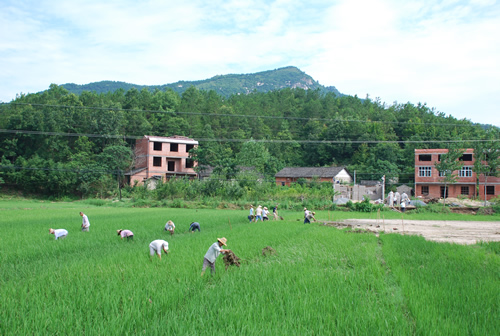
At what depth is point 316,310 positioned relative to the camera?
557 centimetres

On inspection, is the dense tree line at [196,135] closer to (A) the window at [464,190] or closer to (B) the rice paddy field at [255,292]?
(A) the window at [464,190]

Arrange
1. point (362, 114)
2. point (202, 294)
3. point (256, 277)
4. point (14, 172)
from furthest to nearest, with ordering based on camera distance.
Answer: point (362, 114)
point (14, 172)
point (256, 277)
point (202, 294)

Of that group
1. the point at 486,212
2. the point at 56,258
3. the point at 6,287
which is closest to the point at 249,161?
the point at 486,212

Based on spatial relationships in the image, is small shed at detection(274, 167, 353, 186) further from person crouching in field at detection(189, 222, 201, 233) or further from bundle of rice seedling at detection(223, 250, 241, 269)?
bundle of rice seedling at detection(223, 250, 241, 269)

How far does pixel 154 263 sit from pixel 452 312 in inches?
250

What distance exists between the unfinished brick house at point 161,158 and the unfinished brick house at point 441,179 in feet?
99.6

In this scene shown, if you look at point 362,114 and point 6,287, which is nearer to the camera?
point 6,287

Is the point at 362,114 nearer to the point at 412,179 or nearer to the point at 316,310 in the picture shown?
the point at 412,179

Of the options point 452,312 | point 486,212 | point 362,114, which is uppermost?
point 362,114

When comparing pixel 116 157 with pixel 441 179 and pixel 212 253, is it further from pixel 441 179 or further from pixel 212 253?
pixel 212 253

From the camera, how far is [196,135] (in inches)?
2239

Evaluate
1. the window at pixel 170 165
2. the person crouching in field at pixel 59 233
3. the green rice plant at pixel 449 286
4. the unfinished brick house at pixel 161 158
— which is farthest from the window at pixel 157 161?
the green rice plant at pixel 449 286

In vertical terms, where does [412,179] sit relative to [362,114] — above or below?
below

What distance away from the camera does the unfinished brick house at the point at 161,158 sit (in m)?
47.7
